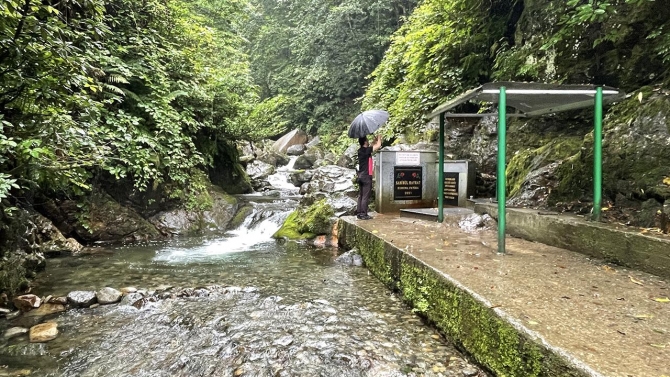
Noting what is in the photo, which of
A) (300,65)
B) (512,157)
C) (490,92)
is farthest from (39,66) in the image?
(300,65)

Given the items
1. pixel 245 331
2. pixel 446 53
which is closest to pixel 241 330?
pixel 245 331

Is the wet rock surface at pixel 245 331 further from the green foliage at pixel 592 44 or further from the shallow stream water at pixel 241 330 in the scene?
the green foliage at pixel 592 44

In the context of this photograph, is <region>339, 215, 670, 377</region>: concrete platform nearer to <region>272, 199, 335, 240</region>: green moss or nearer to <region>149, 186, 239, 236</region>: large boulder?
<region>272, 199, 335, 240</region>: green moss

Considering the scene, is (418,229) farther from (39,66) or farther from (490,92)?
(39,66)

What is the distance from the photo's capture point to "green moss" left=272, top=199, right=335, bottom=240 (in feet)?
31.1

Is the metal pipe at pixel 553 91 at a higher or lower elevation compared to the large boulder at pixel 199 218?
higher

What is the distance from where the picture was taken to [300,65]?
100 feet

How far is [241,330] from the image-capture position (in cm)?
407

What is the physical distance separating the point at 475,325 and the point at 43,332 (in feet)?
14.3

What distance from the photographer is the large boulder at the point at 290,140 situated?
98.6ft

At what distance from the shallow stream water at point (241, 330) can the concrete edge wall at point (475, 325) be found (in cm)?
18

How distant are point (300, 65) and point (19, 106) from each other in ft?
90.9

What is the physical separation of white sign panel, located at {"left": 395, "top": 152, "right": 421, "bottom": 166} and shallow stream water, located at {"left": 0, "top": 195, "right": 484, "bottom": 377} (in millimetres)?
3237

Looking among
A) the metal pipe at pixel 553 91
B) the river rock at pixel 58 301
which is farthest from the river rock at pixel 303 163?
the metal pipe at pixel 553 91
